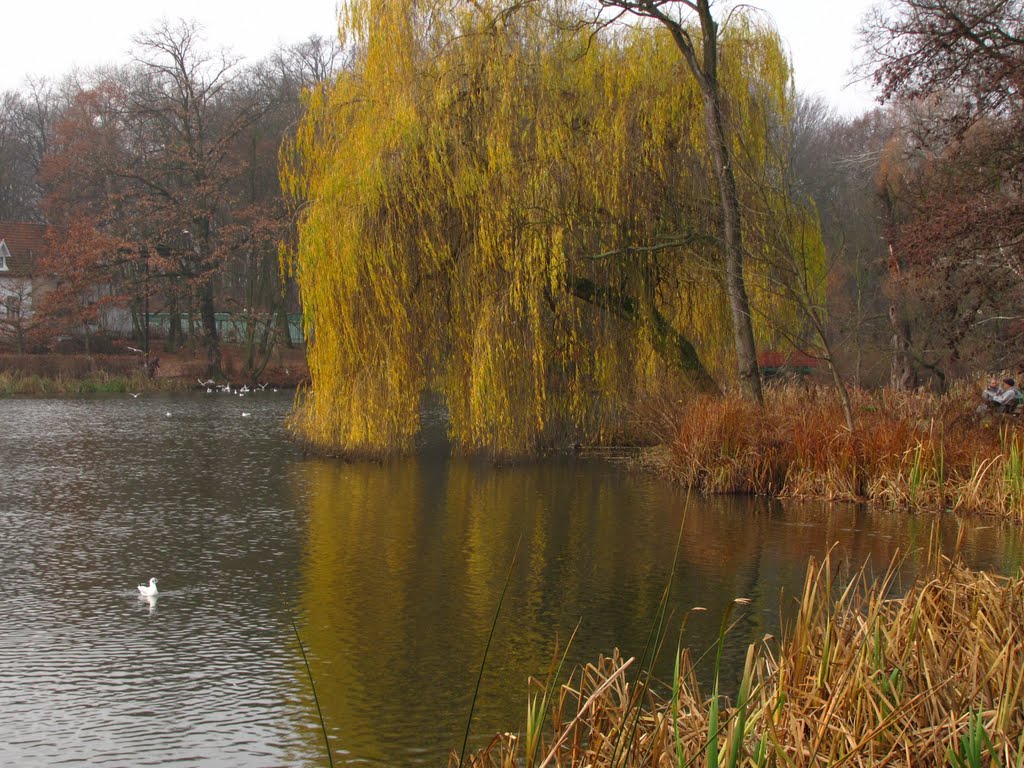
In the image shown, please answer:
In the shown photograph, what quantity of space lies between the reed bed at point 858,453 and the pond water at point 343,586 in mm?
466

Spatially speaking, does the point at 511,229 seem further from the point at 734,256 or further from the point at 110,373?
the point at 110,373

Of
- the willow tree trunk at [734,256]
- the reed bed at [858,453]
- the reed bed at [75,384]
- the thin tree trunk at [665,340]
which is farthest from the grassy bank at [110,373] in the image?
the reed bed at [858,453]

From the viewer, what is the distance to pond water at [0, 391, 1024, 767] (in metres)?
6.02

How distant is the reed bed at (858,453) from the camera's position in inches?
473

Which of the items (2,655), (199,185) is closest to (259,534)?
(2,655)

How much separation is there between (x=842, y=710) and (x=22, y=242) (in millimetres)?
47598

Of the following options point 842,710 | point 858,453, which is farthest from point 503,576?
point 858,453

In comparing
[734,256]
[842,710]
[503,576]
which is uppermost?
[734,256]

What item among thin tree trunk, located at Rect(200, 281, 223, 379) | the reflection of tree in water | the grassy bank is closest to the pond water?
the reflection of tree in water

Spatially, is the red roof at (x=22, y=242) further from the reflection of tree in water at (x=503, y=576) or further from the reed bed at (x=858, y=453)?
the reed bed at (x=858, y=453)

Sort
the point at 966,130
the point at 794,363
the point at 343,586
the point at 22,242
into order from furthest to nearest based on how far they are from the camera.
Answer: the point at 22,242 → the point at 794,363 → the point at 966,130 → the point at 343,586

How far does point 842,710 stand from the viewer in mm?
4387

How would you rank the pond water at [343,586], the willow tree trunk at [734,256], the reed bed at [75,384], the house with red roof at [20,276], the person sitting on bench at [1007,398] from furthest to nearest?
the house with red roof at [20,276]
the reed bed at [75,384]
the willow tree trunk at [734,256]
the person sitting on bench at [1007,398]
the pond water at [343,586]

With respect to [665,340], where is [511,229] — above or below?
above
